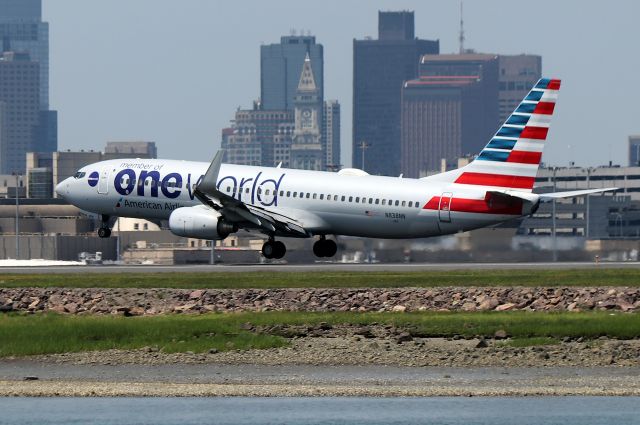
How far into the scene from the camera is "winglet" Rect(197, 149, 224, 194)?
271ft

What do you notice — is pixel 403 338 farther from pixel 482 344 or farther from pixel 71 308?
pixel 71 308

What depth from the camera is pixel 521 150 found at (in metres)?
82.4

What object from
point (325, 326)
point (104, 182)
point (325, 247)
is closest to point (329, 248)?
point (325, 247)

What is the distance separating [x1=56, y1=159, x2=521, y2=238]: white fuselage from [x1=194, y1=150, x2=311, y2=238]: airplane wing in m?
0.47

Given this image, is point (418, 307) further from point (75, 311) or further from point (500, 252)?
point (500, 252)

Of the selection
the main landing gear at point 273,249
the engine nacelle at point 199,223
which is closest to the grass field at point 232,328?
the engine nacelle at point 199,223

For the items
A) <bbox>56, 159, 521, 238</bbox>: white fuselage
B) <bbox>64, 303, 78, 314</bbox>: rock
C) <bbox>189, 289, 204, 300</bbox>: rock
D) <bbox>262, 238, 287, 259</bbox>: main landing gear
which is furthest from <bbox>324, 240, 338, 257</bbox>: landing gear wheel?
<bbox>64, 303, 78, 314</bbox>: rock

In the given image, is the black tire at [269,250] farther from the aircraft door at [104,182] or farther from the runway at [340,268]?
the aircraft door at [104,182]

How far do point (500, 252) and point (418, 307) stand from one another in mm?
30741

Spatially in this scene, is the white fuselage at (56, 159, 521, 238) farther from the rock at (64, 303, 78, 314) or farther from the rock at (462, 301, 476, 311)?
the rock at (64, 303, 78, 314)

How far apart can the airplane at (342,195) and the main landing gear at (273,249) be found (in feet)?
0.16

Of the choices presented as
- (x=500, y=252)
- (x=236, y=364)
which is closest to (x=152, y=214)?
(x=500, y=252)

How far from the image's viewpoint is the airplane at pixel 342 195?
269 feet

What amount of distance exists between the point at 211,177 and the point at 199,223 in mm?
2259
